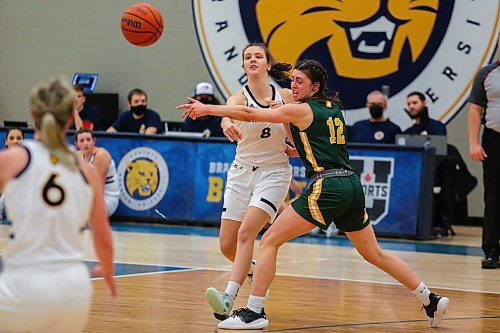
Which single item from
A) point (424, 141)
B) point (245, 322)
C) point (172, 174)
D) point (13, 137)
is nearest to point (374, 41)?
point (424, 141)

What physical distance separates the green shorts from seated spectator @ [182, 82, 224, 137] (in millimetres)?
6832

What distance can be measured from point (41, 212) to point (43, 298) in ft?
0.97

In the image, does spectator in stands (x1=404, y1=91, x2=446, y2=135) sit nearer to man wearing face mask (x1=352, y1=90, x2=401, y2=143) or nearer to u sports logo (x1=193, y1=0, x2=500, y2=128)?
man wearing face mask (x1=352, y1=90, x2=401, y2=143)

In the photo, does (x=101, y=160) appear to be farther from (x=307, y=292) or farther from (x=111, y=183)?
(x=307, y=292)

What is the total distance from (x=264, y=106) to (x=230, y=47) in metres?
8.18

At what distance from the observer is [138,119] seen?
13.3 m

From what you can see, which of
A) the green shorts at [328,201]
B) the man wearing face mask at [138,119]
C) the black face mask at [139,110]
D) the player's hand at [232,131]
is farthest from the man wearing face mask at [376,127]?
the green shorts at [328,201]

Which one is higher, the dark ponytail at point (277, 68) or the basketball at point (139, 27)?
the basketball at point (139, 27)

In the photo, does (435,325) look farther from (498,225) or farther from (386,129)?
(386,129)

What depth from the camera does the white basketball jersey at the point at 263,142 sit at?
21.8 feet

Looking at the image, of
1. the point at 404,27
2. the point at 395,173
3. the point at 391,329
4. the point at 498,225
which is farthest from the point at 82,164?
the point at 404,27

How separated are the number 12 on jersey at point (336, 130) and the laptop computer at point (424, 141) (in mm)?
6062

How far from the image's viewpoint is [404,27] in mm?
14234

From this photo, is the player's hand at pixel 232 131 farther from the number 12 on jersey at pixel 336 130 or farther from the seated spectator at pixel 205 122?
the seated spectator at pixel 205 122
